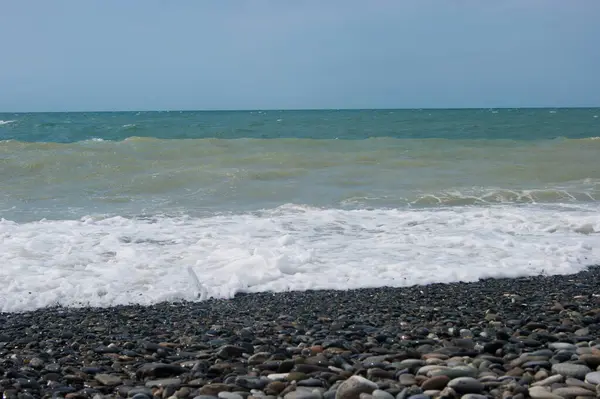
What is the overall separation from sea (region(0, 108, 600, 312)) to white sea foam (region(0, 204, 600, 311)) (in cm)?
2

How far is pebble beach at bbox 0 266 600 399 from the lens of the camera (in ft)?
9.72

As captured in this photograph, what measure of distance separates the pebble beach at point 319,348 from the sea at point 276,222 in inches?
40.0

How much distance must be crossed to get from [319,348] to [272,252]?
3960 millimetres

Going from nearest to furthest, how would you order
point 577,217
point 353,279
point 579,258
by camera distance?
point 353,279
point 579,258
point 577,217

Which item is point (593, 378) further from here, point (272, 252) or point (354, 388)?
point (272, 252)

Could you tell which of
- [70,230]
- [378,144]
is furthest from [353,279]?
[378,144]

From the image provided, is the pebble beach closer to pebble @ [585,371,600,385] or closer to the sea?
pebble @ [585,371,600,385]

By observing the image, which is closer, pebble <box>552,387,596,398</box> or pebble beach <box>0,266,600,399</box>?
pebble <box>552,387,596,398</box>

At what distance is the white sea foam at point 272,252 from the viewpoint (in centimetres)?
643

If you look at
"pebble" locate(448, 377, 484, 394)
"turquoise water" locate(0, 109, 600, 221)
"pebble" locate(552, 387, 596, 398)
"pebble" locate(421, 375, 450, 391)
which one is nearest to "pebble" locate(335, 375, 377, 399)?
"pebble" locate(421, 375, 450, 391)

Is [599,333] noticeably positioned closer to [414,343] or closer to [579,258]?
[414,343]

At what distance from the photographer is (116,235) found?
8.84m

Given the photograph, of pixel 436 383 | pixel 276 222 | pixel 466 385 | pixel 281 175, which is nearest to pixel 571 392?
pixel 466 385

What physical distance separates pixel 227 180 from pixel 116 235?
21.6 feet
